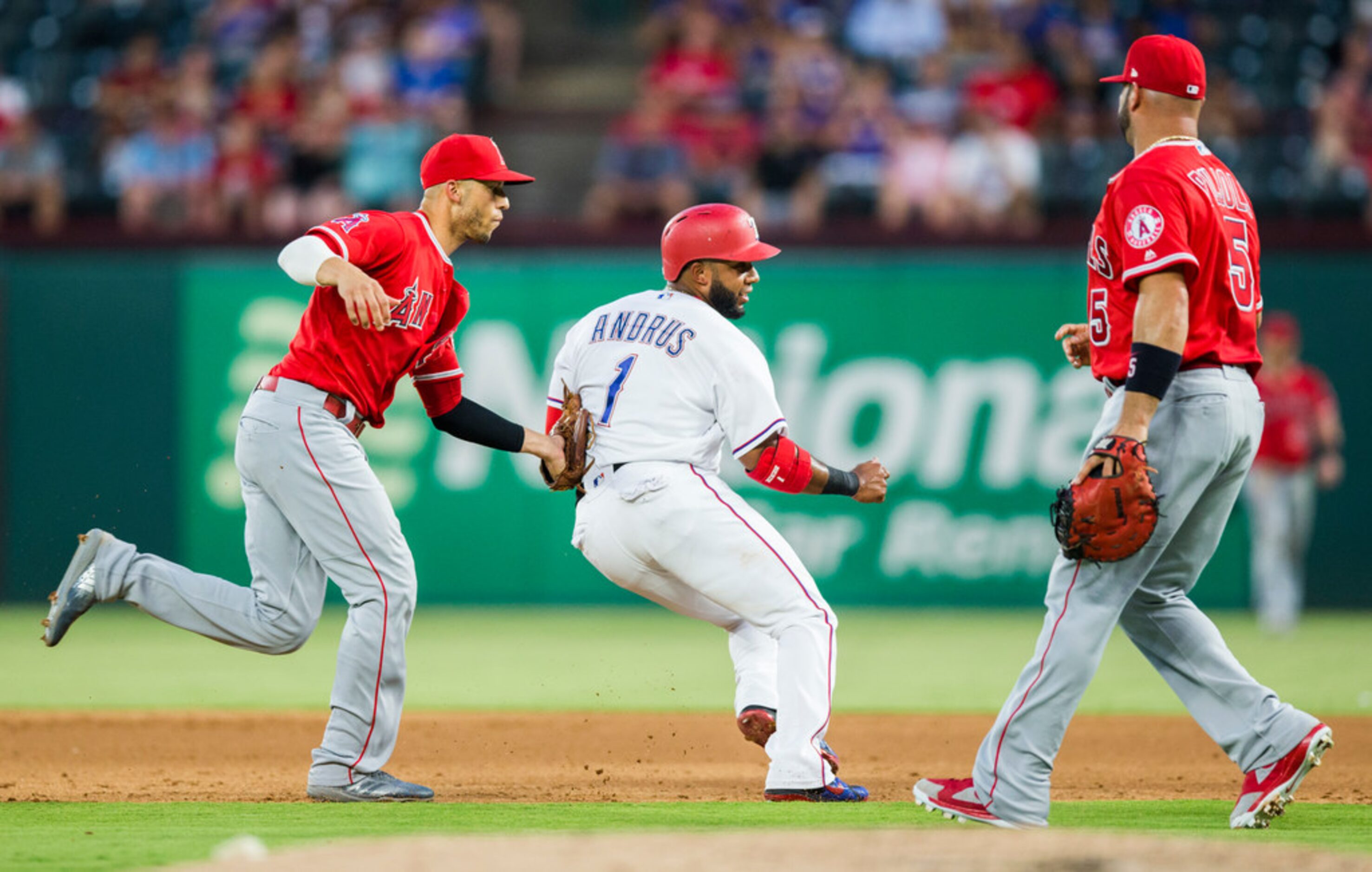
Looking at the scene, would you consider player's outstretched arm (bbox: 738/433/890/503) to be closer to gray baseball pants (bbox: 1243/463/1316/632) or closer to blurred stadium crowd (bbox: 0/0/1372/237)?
gray baseball pants (bbox: 1243/463/1316/632)

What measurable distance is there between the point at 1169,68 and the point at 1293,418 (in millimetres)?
7587

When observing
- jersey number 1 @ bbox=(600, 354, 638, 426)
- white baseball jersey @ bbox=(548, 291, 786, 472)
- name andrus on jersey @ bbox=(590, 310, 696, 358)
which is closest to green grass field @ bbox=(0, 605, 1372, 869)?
white baseball jersey @ bbox=(548, 291, 786, 472)

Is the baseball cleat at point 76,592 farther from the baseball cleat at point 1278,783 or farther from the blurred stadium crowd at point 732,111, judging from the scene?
the blurred stadium crowd at point 732,111

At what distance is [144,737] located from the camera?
7.25m

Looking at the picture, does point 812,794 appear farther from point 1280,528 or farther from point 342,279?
point 1280,528

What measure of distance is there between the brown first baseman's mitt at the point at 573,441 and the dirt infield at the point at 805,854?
5.33ft

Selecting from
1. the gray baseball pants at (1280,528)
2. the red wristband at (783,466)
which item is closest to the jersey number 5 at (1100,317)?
the red wristband at (783,466)

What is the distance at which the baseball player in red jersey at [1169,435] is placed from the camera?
4652mm

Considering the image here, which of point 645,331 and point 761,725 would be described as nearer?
point 761,725

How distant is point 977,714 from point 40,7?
13336 mm

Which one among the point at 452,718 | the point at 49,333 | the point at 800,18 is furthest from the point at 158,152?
the point at 452,718

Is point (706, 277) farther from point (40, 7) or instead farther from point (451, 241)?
point (40, 7)

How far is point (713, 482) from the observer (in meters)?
5.49

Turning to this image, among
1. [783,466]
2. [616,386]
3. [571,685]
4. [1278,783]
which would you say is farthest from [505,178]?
[571,685]
